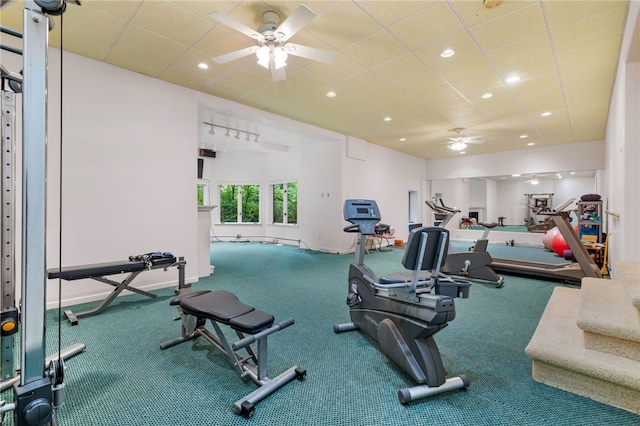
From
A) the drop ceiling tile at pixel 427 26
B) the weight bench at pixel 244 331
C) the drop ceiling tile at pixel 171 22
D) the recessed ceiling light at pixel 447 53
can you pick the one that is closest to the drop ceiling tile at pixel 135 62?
the drop ceiling tile at pixel 171 22

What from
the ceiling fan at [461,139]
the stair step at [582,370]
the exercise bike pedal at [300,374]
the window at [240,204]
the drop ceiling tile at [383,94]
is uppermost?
the drop ceiling tile at [383,94]

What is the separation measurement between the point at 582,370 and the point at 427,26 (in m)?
3.04

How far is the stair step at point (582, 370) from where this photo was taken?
5.73 ft

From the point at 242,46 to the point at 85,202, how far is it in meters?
2.59

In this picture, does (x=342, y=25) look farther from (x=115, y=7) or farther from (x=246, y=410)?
(x=246, y=410)

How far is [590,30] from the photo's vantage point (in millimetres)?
2914

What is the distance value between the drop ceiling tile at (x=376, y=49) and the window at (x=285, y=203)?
616 cm

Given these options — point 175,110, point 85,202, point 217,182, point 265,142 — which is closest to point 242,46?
point 175,110

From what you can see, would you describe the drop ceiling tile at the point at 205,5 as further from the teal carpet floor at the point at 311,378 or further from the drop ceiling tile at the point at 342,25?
the teal carpet floor at the point at 311,378

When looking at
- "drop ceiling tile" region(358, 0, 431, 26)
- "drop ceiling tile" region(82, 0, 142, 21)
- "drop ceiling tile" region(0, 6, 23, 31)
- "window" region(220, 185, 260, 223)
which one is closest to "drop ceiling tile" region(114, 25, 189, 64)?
"drop ceiling tile" region(82, 0, 142, 21)

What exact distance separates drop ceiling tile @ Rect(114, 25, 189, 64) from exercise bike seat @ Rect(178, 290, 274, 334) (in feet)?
8.92

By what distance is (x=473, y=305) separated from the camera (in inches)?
140

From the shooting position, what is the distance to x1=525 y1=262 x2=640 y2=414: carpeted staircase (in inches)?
69.7

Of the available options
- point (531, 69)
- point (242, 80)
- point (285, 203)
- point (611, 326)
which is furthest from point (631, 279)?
point (285, 203)
